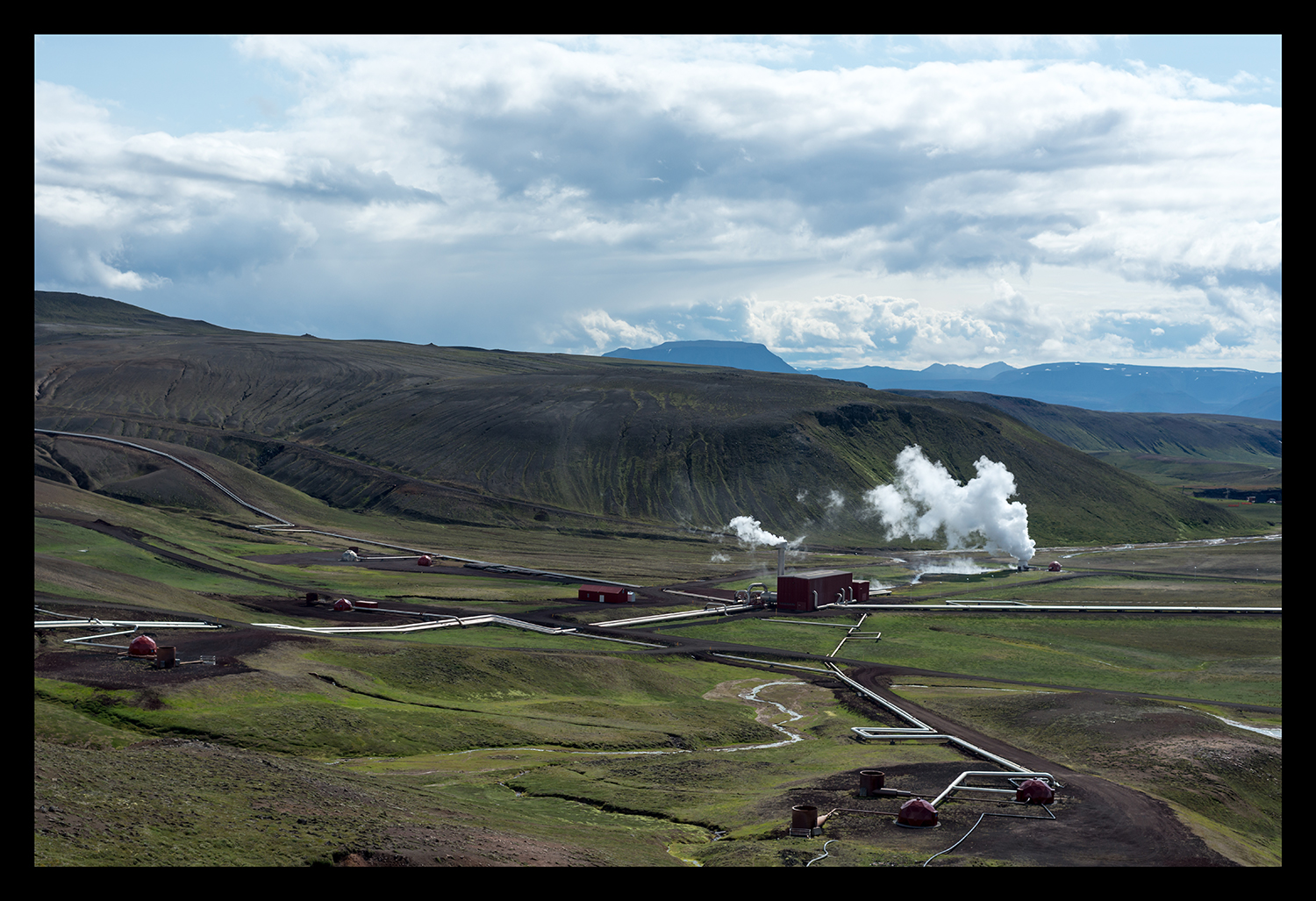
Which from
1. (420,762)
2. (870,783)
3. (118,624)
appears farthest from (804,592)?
(870,783)

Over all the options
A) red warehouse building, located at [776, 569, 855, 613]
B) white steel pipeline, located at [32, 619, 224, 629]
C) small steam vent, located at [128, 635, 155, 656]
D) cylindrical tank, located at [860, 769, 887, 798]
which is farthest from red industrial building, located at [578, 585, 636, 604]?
cylindrical tank, located at [860, 769, 887, 798]

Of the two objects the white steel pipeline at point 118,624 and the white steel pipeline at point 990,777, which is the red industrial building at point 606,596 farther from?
the white steel pipeline at point 990,777

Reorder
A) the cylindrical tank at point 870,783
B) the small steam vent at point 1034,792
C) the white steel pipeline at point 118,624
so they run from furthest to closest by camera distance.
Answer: the white steel pipeline at point 118,624
the cylindrical tank at point 870,783
the small steam vent at point 1034,792

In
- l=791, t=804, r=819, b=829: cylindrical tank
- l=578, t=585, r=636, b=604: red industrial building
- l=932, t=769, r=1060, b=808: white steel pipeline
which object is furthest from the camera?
l=578, t=585, r=636, b=604: red industrial building

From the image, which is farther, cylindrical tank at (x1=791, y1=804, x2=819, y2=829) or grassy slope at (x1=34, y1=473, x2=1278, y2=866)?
cylindrical tank at (x1=791, y1=804, x2=819, y2=829)

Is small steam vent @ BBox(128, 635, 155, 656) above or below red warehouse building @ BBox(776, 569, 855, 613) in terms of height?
above

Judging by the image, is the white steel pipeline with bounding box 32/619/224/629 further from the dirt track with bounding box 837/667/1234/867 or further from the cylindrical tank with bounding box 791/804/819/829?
the dirt track with bounding box 837/667/1234/867

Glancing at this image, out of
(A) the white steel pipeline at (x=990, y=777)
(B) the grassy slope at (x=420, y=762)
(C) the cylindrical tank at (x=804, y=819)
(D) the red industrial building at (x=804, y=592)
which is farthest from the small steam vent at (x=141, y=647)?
(D) the red industrial building at (x=804, y=592)
